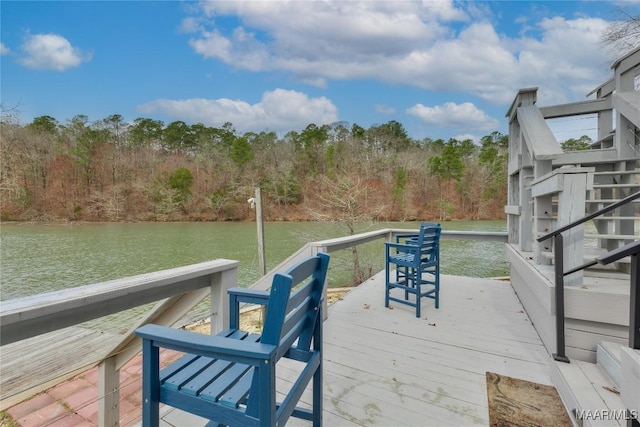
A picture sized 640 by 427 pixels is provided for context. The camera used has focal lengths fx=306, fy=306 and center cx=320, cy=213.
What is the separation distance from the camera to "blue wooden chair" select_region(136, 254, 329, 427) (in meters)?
0.86

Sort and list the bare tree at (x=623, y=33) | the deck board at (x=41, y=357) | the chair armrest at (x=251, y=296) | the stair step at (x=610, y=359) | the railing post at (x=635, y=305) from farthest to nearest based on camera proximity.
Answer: the bare tree at (x=623, y=33) → the deck board at (x=41, y=357) → the stair step at (x=610, y=359) → the chair armrest at (x=251, y=296) → the railing post at (x=635, y=305)

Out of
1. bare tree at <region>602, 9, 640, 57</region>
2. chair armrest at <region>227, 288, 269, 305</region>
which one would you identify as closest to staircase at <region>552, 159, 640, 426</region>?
chair armrest at <region>227, 288, 269, 305</region>

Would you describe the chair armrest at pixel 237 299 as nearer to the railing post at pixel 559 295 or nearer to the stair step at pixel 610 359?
the railing post at pixel 559 295

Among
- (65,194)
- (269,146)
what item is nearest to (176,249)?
(269,146)

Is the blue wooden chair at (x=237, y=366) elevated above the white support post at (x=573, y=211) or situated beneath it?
situated beneath

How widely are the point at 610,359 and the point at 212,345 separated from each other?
6.84 ft

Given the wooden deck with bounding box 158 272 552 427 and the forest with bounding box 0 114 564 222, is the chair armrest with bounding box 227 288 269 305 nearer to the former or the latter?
the wooden deck with bounding box 158 272 552 427

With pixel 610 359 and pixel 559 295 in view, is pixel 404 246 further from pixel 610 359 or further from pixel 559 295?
pixel 610 359

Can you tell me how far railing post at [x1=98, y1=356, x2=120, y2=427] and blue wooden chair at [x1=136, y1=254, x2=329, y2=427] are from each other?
694mm

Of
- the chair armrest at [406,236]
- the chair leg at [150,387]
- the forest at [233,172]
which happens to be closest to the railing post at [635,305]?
the chair leg at [150,387]

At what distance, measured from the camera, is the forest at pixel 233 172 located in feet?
91.0

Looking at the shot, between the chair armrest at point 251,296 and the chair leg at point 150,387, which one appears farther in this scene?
the chair armrest at point 251,296

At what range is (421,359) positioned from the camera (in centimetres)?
215

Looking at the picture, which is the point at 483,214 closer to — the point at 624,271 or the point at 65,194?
the point at 624,271
